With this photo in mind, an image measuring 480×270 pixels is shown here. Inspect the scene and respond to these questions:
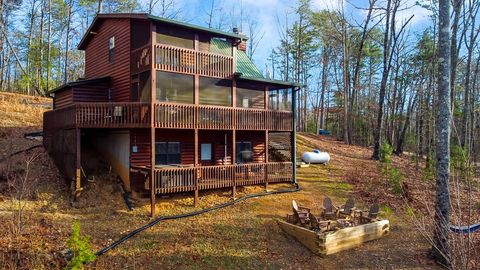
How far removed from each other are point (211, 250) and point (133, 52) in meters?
9.12

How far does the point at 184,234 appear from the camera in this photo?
32.1ft

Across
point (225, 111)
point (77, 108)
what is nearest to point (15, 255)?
point (77, 108)

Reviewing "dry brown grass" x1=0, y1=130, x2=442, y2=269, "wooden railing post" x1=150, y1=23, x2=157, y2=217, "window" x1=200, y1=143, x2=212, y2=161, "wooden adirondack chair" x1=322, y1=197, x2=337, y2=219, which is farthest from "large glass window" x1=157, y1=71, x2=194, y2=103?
"wooden adirondack chair" x1=322, y1=197, x2=337, y2=219

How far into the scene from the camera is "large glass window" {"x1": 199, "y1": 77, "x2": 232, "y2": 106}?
14.1 metres

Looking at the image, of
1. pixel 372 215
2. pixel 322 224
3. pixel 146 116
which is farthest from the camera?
pixel 146 116

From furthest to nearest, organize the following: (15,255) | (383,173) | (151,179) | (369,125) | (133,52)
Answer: (369,125)
(383,173)
(133,52)
(151,179)
(15,255)

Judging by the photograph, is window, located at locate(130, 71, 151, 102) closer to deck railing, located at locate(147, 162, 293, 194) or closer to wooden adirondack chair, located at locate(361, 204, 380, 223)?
deck railing, located at locate(147, 162, 293, 194)

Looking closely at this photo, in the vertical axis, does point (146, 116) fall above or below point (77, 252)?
above

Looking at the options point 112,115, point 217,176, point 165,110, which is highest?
point 165,110

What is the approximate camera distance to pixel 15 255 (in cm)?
767

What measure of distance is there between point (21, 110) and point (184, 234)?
59.0ft

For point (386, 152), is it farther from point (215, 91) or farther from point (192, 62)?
point (192, 62)

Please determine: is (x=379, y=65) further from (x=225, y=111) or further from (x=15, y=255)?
(x=15, y=255)

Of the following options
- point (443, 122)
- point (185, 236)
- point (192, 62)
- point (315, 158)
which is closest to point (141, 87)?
point (192, 62)
